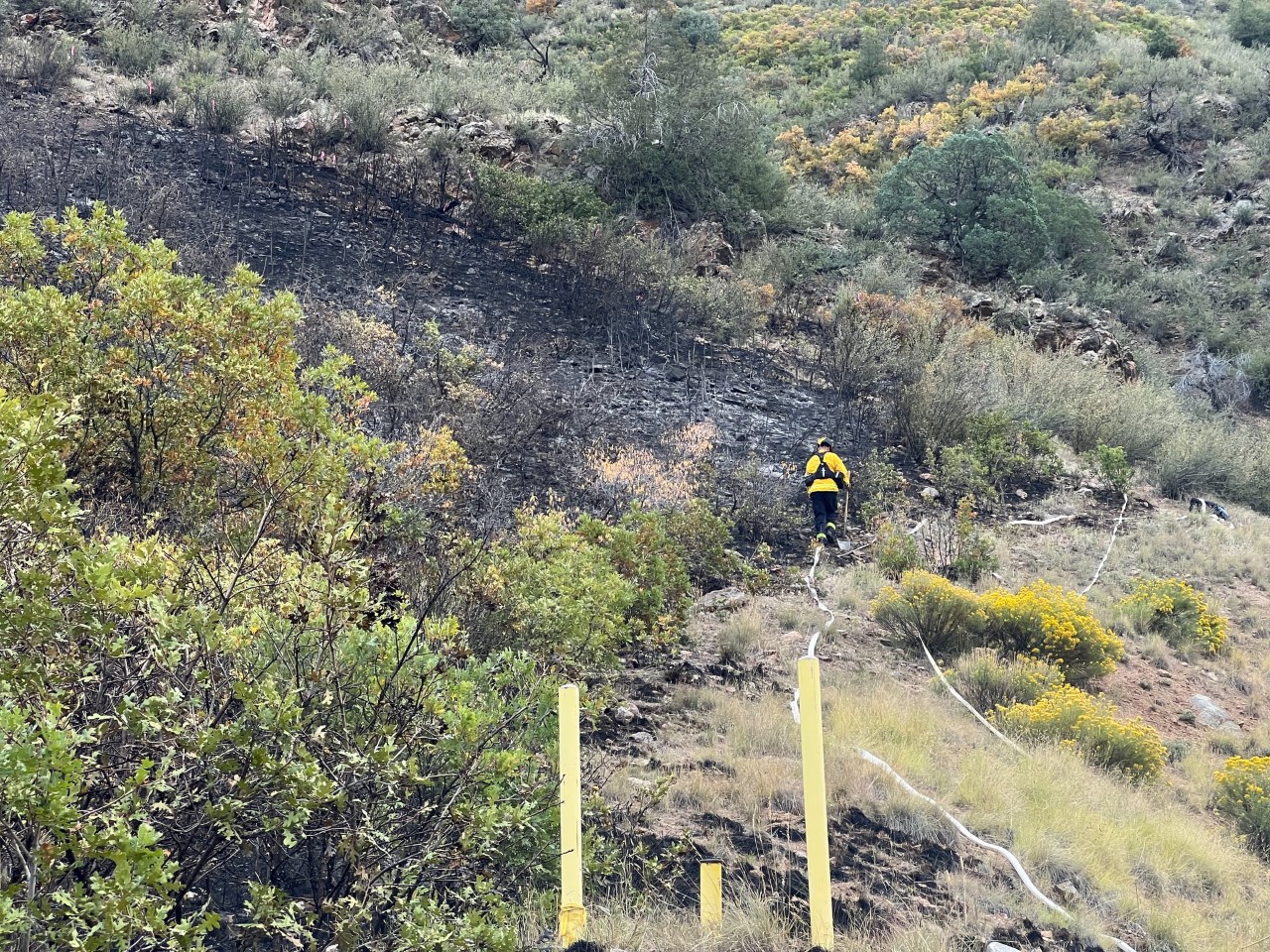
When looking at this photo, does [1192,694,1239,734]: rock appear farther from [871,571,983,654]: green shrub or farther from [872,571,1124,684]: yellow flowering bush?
[871,571,983,654]: green shrub

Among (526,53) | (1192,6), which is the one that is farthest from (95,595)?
(1192,6)

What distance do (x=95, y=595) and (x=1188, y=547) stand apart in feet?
42.7

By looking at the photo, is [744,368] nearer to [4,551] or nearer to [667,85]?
[667,85]

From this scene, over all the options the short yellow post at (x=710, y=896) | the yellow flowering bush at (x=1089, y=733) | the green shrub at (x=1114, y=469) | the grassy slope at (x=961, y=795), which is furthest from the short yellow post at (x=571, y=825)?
Result: the green shrub at (x=1114, y=469)

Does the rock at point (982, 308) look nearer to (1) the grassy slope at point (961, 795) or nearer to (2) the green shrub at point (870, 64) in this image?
(1) the grassy slope at point (961, 795)

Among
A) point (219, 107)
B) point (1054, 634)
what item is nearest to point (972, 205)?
point (219, 107)

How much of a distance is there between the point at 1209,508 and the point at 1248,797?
8.99 metres

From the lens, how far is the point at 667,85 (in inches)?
840

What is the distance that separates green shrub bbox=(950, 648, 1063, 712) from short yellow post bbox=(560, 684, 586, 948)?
4975 millimetres

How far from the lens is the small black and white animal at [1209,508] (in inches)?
569

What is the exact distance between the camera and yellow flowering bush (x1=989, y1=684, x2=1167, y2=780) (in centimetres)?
712

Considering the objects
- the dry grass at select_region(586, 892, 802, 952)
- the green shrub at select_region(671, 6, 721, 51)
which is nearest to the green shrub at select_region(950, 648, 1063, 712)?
the dry grass at select_region(586, 892, 802, 952)

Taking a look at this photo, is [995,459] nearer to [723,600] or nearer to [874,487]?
[874,487]

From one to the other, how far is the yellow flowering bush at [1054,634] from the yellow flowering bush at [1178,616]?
1352 mm
